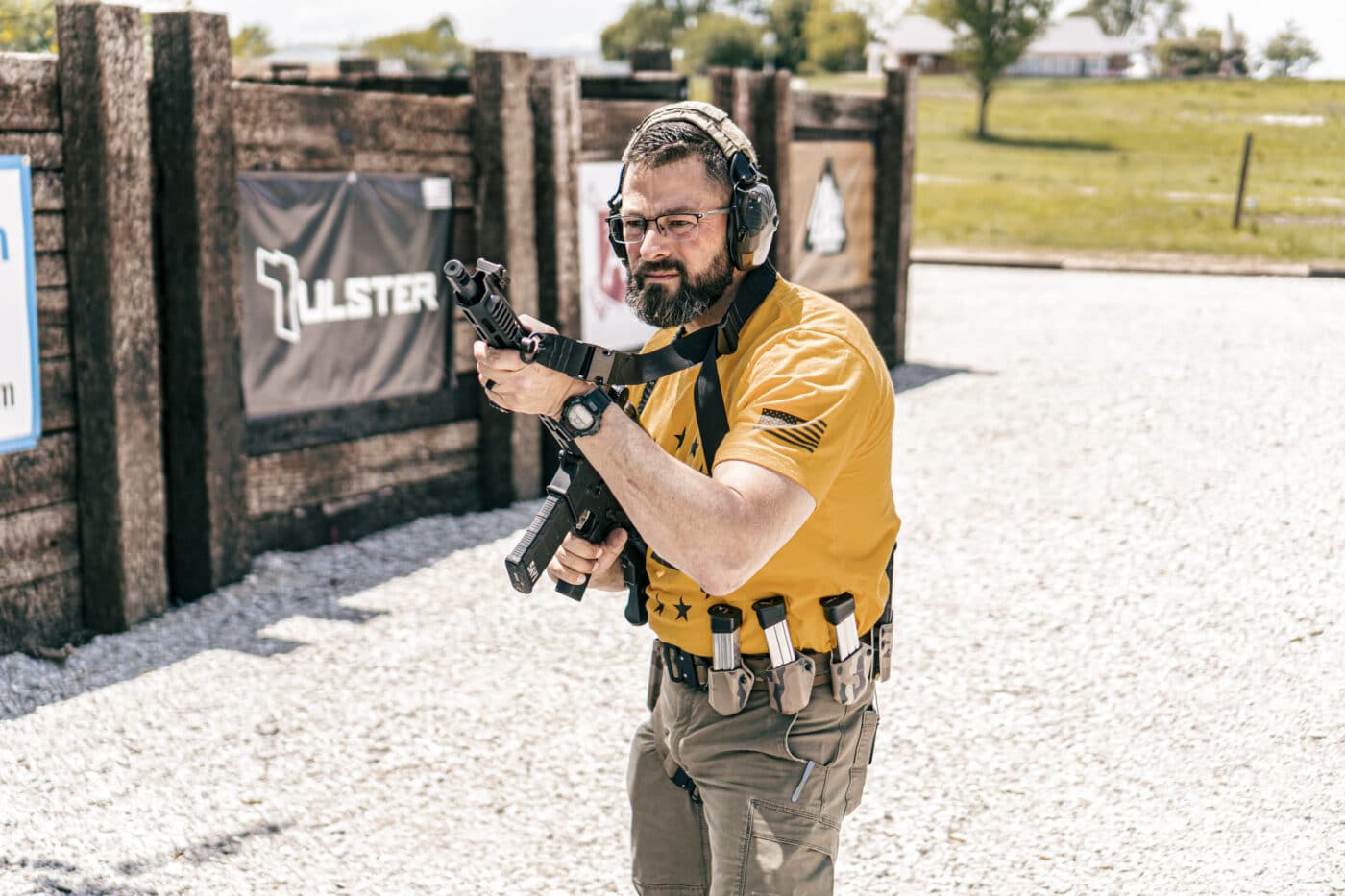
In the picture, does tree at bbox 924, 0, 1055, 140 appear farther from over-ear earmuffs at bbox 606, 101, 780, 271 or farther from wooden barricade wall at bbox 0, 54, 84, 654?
over-ear earmuffs at bbox 606, 101, 780, 271

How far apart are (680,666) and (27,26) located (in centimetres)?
1468

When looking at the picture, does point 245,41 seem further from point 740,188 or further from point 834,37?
point 834,37

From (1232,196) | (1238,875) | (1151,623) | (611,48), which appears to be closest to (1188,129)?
(1232,196)

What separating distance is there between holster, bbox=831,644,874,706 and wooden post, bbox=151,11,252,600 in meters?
4.85

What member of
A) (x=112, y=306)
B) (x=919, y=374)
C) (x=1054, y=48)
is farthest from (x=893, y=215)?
(x=1054, y=48)

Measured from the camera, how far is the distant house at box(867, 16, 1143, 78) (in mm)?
122688

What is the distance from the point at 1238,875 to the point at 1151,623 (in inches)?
96.2

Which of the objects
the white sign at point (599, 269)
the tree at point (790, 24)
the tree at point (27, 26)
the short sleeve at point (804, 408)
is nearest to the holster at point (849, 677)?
the short sleeve at point (804, 408)

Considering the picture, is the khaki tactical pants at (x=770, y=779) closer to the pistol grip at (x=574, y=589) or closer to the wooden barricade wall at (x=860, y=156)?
the pistol grip at (x=574, y=589)

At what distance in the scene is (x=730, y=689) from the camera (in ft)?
9.16

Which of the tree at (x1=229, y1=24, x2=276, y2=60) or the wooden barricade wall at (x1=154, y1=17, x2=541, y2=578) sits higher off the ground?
the tree at (x1=229, y1=24, x2=276, y2=60)

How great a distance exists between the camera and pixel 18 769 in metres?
5.13

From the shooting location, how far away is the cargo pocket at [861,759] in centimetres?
294

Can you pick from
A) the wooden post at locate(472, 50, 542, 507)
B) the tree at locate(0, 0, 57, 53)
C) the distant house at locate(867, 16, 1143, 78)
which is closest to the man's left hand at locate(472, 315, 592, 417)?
the wooden post at locate(472, 50, 542, 507)
